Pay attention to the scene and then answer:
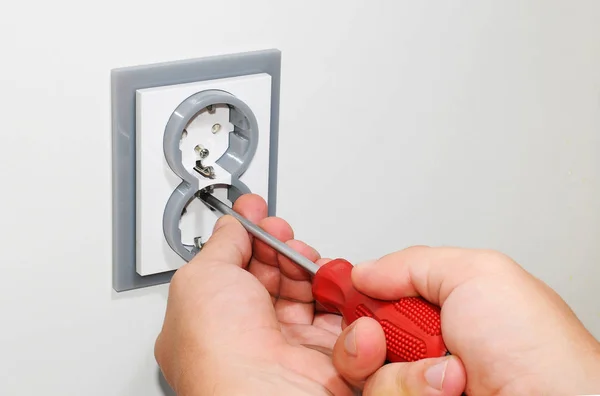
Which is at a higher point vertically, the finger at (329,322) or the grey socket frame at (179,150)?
the grey socket frame at (179,150)

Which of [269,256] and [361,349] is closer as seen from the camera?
[361,349]

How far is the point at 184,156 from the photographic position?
59 centimetres

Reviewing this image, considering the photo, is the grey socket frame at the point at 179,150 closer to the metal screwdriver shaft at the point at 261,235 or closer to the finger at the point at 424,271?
the metal screwdriver shaft at the point at 261,235

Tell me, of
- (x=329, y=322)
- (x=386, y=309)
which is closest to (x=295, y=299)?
(x=329, y=322)

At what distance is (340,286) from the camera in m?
0.54

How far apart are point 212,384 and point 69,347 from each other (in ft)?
0.43

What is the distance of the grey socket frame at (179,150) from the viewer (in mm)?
568

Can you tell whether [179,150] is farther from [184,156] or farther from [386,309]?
[386,309]

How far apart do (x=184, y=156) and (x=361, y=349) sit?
0.18 metres

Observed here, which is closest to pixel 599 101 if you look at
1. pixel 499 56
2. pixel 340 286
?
pixel 499 56

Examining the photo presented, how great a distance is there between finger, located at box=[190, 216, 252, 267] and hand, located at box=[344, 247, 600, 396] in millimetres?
106

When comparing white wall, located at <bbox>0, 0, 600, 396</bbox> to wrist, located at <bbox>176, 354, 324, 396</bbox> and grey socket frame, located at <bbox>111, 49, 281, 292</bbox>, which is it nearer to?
grey socket frame, located at <bbox>111, 49, 281, 292</bbox>

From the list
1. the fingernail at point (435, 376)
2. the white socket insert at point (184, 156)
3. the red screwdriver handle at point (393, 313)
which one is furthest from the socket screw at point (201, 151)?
the fingernail at point (435, 376)

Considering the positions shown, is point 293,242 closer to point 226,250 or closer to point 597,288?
point 226,250
